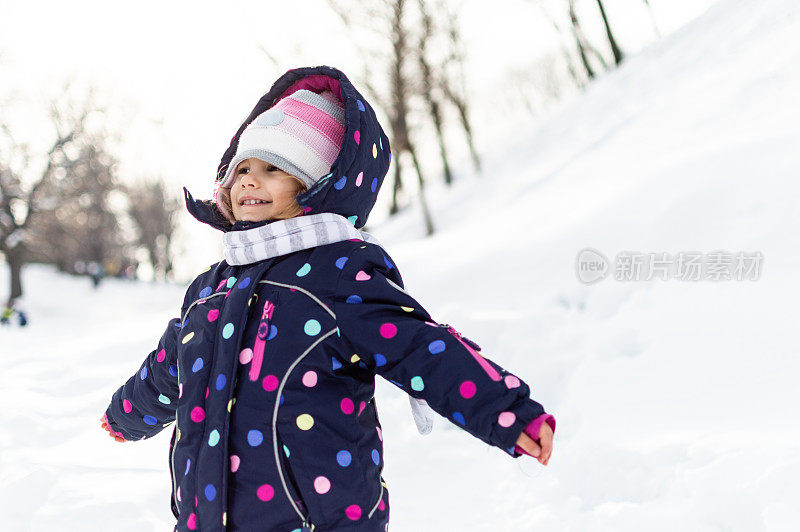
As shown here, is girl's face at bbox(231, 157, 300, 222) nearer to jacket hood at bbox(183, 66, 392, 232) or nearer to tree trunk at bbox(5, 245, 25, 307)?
jacket hood at bbox(183, 66, 392, 232)

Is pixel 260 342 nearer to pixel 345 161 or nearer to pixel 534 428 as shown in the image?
pixel 345 161

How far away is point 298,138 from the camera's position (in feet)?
5.56

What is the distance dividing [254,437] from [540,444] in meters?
0.68

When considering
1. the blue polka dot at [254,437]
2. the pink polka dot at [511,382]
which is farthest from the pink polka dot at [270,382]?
the pink polka dot at [511,382]

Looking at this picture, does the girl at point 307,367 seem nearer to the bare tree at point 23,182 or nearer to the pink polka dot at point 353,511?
the pink polka dot at point 353,511

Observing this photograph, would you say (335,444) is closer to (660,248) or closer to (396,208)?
(660,248)

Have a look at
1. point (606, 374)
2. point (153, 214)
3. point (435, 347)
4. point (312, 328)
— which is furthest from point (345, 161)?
point (153, 214)

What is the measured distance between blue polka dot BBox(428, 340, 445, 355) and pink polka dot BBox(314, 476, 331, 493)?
1.30 ft

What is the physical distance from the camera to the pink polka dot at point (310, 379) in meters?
1.41

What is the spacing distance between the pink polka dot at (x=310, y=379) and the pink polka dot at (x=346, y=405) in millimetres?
94

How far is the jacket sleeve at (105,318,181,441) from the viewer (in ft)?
5.88

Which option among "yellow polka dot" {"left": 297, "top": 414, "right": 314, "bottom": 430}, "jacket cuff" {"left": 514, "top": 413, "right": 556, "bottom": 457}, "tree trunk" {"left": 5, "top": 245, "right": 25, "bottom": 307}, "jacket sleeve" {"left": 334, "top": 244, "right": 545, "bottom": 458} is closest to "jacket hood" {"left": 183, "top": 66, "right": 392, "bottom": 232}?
"jacket sleeve" {"left": 334, "top": 244, "right": 545, "bottom": 458}

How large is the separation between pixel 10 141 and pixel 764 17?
64.5 ft

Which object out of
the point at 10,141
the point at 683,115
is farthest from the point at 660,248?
the point at 10,141
